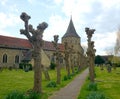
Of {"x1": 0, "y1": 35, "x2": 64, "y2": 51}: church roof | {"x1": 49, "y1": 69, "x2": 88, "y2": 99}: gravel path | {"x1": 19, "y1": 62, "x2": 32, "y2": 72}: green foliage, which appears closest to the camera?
{"x1": 49, "y1": 69, "x2": 88, "y2": 99}: gravel path

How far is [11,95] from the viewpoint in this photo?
11719 mm

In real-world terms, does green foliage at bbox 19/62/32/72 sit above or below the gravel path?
above

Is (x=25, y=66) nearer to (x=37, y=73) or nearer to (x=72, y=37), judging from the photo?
(x=37, y=73)

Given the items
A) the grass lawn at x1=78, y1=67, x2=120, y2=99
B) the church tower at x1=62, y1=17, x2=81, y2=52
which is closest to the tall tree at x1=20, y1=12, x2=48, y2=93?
the grass lawn at x1=78, y1=67, x2=120, y2=99

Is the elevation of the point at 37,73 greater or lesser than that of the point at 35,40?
lesser

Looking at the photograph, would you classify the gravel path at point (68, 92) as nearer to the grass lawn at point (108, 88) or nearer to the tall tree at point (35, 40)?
the grass lawn at point (108, 88)

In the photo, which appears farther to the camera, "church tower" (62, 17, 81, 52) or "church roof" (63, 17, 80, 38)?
"church roof" (63, 17, 80, 38)

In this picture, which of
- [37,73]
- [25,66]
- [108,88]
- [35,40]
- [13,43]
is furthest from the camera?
[13,43]

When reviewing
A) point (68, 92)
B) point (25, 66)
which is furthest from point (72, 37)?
point (68, 92)

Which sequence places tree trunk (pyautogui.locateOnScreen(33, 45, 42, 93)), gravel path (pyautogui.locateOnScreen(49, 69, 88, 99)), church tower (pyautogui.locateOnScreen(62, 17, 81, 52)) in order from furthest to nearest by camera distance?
church tower (pyautogui.locateOnScreen(62, 17, 81, 52)) < tree trunk (pyautogui.locateOnScreen(33, 45, 42, 93)) < gravel path (pyautogui.locateOnScreen(49, 69, 88, 99))

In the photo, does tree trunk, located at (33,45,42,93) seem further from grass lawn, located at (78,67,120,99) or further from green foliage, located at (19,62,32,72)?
green foliage, located at (19,62,32,72)

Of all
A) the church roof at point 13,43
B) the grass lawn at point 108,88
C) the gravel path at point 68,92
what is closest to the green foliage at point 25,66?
the church roof at point 13,43

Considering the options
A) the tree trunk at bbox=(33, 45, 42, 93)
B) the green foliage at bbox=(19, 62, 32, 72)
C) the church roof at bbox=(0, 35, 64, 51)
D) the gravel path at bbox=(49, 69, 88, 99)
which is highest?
the church roof at bbox=(0, 35, 64, 51)

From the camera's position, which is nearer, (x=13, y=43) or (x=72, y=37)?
(x=13, y=43)
